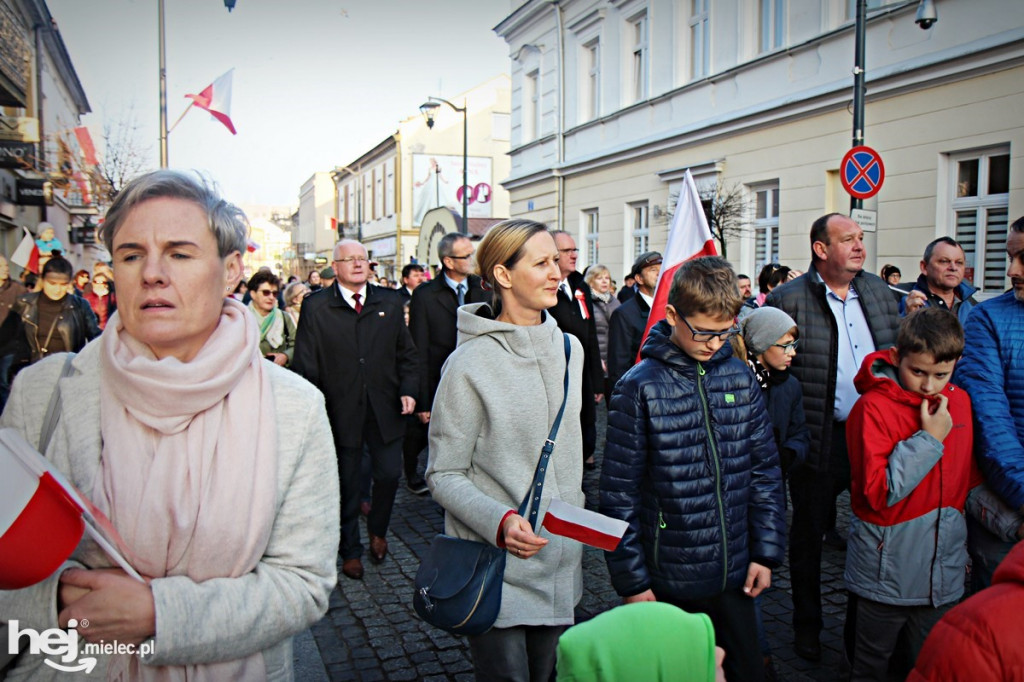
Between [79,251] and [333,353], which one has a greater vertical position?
[79,251]

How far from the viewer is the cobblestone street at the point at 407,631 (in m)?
3.88

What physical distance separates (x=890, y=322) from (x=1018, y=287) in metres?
1.14

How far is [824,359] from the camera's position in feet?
13.8

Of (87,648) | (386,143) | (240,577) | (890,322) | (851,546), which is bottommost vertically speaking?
(851,546)

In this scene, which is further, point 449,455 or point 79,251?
point 79,251

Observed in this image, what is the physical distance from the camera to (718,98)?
1638cm

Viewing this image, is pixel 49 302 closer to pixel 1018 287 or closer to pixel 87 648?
pixel 87 648

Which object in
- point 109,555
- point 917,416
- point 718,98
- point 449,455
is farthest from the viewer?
point 718,98

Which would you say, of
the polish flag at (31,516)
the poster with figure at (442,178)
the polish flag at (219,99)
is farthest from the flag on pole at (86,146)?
the poster with figure at (442,178)

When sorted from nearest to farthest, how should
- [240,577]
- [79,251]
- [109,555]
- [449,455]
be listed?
[109,555] → [240,577] → [449,455] → [79,251]

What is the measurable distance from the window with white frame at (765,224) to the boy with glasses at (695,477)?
13.1 metres

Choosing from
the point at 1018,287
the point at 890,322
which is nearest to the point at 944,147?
the point at 890,322

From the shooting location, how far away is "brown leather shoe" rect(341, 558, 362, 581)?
5.23 metres

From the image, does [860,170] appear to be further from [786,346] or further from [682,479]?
[682,479]
